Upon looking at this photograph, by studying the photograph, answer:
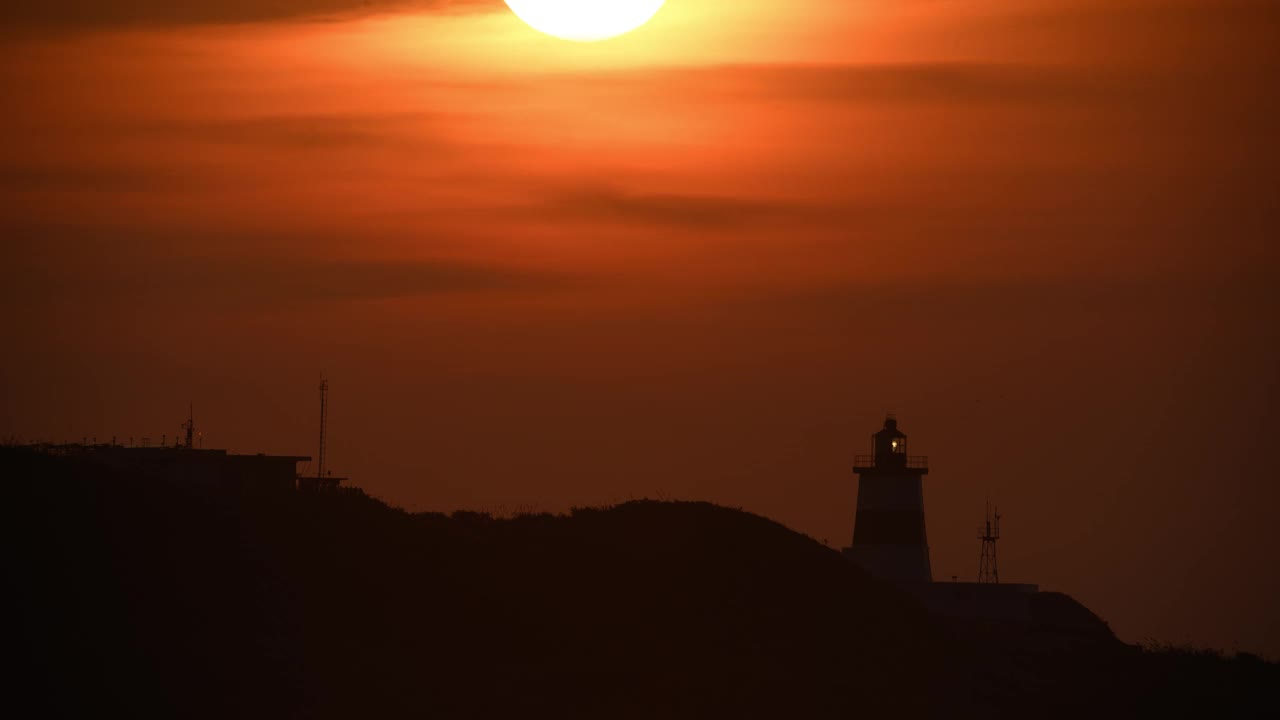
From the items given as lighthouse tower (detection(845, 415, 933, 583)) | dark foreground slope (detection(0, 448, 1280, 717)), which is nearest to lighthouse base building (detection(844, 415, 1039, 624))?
lighthouse tower (detection(845, 415, 933, 583))

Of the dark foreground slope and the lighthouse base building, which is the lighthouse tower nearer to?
the lighthouse base building

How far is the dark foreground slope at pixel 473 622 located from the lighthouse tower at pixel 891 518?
1092 inches

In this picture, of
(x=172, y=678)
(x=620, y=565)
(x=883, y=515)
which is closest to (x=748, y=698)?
(x=620, y=565)

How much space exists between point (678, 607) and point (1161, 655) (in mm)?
22074

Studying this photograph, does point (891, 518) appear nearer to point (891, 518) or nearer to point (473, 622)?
point (891, 518)

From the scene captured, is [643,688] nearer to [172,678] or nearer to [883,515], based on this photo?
[172,678]

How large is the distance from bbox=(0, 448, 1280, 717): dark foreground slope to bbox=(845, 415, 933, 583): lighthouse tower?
1092 inches

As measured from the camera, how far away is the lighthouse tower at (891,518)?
84562 millimetres

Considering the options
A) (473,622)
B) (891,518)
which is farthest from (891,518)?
(473,622)

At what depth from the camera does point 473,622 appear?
41438mm

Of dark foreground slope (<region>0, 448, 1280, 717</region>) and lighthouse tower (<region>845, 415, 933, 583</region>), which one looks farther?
lighthouse tower (<region>845, 415, 933, 583</region>)

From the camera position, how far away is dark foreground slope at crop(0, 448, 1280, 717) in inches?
1369

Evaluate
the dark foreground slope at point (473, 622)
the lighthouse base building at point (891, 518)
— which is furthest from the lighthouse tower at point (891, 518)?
the dark foreground slope at point (473, 622)

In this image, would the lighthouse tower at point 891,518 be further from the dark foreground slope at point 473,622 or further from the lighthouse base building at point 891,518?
the dark foreground slope at point 473,622
